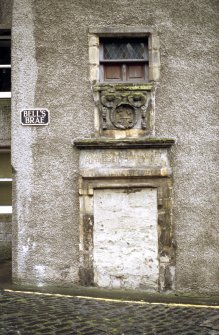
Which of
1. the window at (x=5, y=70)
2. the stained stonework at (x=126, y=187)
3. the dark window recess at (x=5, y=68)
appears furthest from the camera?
the dark window recess at (x=5, y=68)

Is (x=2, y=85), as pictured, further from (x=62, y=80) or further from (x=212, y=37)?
(x=212, y=37)

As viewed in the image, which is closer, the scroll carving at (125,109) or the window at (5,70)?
the scroll carving at (125,109)

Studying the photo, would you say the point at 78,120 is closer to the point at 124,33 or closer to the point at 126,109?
the point at 126,109

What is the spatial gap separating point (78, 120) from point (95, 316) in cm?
356

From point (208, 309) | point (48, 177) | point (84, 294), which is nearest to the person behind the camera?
point (208, 309)

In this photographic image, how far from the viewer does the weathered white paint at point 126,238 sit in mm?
7711

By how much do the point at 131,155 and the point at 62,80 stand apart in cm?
190

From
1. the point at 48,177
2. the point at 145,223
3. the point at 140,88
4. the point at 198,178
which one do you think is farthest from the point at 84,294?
the point at 140,88

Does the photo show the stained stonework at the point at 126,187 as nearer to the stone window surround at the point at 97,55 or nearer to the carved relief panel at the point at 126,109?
the carved relief panel at the point at 126,109

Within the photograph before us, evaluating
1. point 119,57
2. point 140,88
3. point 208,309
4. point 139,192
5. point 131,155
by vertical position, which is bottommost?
point 208,309

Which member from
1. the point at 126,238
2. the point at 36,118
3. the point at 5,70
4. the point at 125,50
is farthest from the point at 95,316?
the point at 5,70

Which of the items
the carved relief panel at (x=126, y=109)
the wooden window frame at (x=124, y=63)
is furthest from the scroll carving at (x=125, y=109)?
the wooden window frame at (x=124, y=63)

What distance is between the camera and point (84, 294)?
7.43 metres

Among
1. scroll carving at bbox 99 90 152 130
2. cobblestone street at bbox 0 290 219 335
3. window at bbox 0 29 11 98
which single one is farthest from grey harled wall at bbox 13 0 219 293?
window at bbox 0 29 11 98
